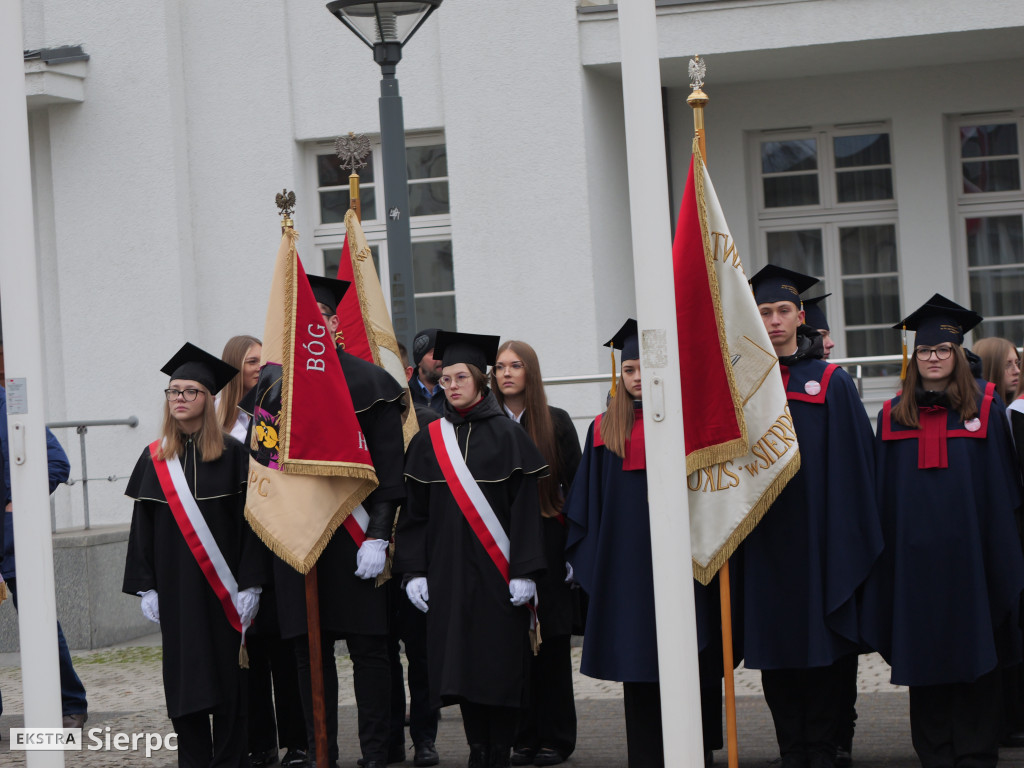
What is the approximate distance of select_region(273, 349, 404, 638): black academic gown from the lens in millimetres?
6840

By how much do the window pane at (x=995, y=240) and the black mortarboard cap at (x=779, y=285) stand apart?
672cm

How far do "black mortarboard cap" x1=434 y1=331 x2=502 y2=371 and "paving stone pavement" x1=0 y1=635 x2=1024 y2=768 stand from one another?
6.53 ft

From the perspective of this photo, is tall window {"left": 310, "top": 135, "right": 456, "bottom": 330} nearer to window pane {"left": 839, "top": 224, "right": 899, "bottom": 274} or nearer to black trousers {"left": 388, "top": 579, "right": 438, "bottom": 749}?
window pane {"left": 839, "top": 224, "right": 899, "bottom": 274}

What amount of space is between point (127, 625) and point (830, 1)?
7.31 meters

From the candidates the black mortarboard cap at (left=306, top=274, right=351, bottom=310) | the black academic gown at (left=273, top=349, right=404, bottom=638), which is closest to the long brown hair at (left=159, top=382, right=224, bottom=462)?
the black academic gown at (left=273, top=349, right=404, bottom=638)

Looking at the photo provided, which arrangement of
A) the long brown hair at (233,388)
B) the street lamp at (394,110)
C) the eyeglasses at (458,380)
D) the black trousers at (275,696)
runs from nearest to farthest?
1. the eyeglasses at (458,380)
2. the black trousers at (275,696)
3. the long brown hair at (233,388)
4. the street lamp at (394,110)

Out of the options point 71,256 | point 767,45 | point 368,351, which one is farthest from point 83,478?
point 767,45

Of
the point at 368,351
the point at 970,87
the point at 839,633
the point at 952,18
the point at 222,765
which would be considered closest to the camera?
the point at 839,633

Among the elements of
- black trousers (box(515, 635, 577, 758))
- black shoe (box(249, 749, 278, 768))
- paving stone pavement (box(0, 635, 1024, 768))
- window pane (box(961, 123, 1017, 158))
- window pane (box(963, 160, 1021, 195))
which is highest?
window pane (box(961, 123, 1017, 158))

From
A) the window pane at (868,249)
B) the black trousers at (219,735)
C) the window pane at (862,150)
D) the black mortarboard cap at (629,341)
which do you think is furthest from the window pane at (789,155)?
the black trousers at (219,735)

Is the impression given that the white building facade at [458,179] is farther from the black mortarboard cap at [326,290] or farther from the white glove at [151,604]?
the white glove at [151,604]

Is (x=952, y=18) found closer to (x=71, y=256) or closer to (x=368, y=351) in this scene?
(x=368, y=351)

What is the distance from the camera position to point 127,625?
453 inches

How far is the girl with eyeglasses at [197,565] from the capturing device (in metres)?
6.77
